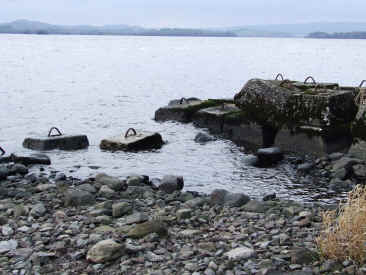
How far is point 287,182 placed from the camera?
556 inches

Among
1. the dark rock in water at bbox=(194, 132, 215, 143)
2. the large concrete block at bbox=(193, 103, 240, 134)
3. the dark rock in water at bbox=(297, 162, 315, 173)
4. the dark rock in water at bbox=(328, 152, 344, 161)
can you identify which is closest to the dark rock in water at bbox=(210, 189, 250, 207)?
the dark rock in water at bbox=(297, 162, 315, 173)

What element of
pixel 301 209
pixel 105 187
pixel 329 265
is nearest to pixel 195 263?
pixel 329 265

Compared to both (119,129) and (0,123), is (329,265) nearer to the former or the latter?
(119,129)

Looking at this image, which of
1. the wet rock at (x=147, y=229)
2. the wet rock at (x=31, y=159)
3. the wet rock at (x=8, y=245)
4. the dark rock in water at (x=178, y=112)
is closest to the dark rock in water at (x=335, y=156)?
the wet rock at (x=31, y=159)

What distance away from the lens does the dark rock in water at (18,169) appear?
14.4 meters

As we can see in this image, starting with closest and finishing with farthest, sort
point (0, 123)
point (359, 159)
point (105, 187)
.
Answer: point (105, 187) → point (359, 159) → point (0, 123)

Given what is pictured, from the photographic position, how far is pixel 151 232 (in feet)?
27.3

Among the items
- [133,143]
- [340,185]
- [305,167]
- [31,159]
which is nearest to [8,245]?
[31,159]

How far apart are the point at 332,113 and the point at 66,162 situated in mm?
7887

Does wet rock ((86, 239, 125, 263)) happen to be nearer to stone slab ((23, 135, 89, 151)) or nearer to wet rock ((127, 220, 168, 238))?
wet rock ((127, 220, 168, 238))

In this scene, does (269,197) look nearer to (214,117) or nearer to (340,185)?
(340,185)

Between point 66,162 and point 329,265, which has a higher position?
point 329,265

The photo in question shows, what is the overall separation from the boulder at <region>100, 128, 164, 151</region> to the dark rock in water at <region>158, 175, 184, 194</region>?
16.6ft

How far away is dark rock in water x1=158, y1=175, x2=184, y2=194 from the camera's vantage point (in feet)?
41.7
